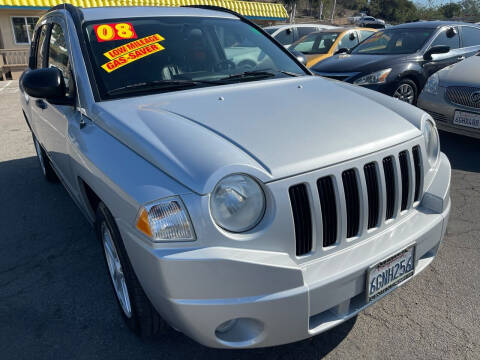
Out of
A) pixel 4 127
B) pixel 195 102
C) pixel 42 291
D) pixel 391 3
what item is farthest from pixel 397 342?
pixel 391 3

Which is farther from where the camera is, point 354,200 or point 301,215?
point 354,200

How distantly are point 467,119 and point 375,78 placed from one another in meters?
1.76

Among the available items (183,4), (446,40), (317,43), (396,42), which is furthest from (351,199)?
(183,4)

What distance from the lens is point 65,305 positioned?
8.58ft

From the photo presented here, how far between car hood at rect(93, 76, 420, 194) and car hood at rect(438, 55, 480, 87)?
3.24m

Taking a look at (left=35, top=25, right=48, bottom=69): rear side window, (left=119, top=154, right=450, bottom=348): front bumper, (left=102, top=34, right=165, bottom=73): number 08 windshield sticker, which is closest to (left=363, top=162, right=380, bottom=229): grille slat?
(left=119, top=154, right=450, bottom=348): front bumper

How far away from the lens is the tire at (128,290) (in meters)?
2.00

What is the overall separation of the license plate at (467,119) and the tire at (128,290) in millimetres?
4350

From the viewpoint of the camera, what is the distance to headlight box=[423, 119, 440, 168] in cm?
236

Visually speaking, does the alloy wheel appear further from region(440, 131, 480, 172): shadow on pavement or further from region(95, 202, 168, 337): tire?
region(440, 131, 480, 172): shadow on pavement

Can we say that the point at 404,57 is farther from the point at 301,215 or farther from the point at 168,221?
the point at 168,221

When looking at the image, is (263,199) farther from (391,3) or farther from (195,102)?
(391,3)

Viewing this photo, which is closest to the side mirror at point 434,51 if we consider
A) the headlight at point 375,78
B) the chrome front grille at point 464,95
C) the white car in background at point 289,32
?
the headlight at point 375,78

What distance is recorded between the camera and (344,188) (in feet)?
6.07
